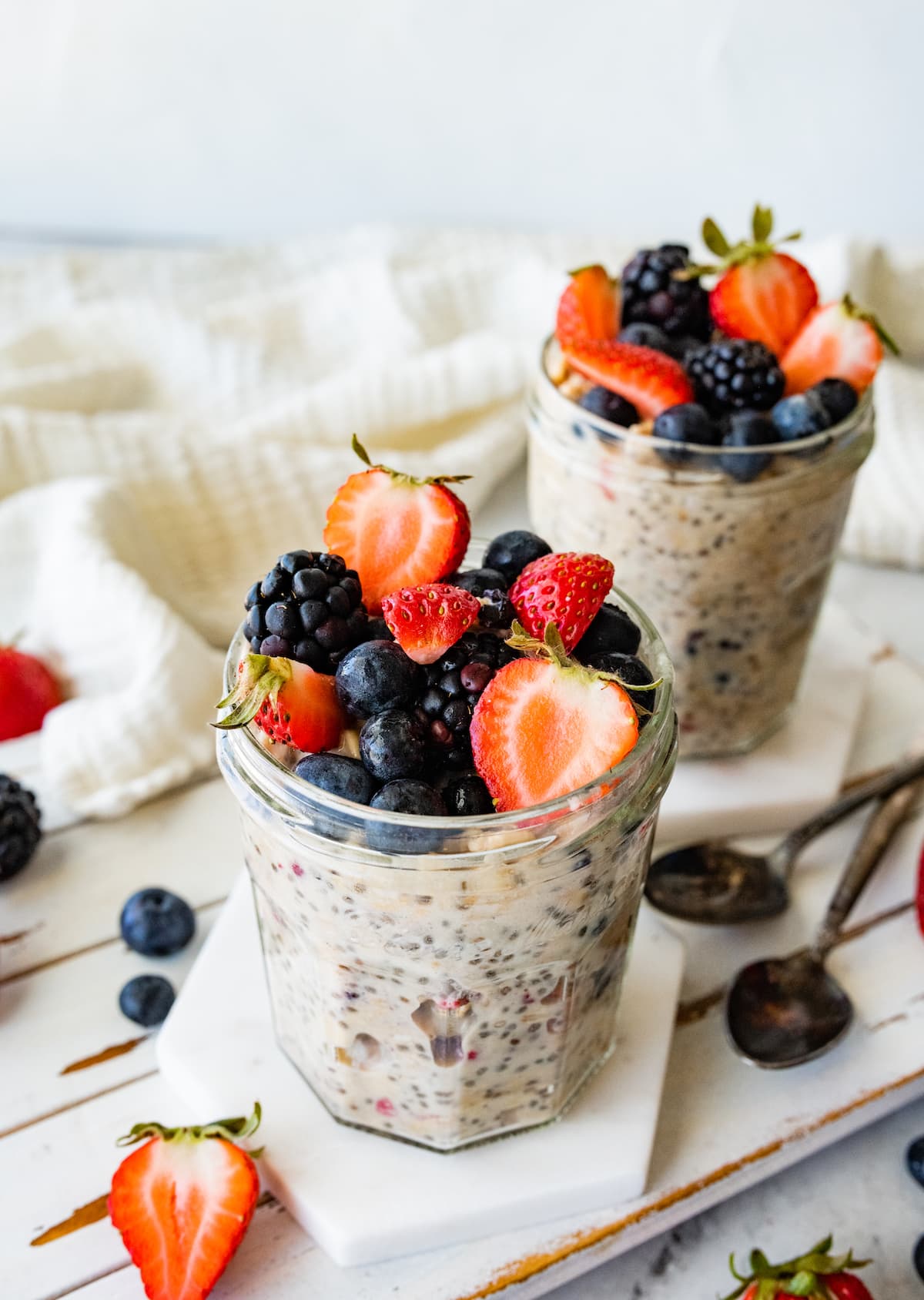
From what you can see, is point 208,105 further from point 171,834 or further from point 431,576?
point 431,576

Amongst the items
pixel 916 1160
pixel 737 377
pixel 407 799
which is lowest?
pixel 916 1160

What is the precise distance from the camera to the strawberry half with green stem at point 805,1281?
3.26ft

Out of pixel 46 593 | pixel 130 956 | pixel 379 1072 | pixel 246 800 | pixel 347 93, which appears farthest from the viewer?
pixel 347 93

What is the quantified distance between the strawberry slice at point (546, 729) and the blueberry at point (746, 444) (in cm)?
43

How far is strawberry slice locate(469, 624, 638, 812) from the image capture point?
2.90ft

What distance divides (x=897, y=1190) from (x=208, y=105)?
7.15 ft

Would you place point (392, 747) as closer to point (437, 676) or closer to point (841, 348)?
point (437, 676)

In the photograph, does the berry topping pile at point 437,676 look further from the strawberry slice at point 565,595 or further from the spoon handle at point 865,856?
the spoon handle at point 865,856

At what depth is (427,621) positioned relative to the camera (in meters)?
0.92

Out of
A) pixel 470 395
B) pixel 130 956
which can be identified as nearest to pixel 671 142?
pixel 470 395

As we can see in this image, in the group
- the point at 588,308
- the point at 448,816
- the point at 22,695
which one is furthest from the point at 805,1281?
the point at 22,695

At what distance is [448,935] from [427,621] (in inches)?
8.8

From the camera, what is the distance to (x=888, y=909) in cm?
136

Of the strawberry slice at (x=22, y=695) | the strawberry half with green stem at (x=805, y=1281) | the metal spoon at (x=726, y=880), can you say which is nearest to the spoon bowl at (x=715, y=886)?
the metal spoon at (x=726, y=880)
